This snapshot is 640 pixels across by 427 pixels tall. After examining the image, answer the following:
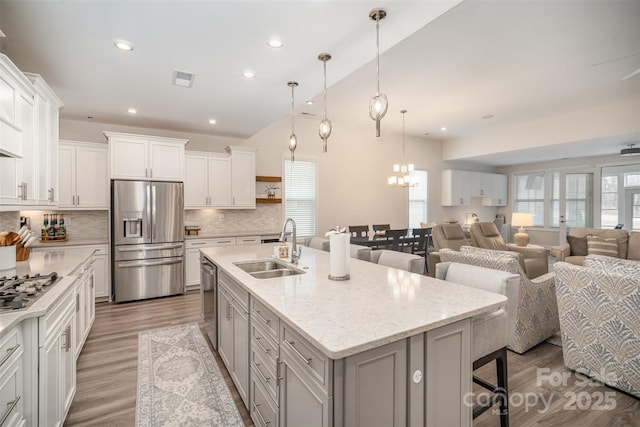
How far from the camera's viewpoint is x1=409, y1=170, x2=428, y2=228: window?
8.02 meters

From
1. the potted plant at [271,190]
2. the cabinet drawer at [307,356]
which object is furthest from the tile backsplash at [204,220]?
the cabinet drawer at [307,356]

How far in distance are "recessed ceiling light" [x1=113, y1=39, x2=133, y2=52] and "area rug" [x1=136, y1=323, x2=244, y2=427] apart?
280 cm

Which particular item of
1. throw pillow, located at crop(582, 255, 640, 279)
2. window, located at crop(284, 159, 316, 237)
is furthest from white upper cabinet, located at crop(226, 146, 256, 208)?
throw pillow, located at crop(582, 255, 640, 279)

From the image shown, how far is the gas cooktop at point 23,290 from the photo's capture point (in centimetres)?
156

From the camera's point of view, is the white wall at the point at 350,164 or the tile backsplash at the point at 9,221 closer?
the tile backsplash at the point at 9,221

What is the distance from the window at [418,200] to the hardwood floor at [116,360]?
5.57 m

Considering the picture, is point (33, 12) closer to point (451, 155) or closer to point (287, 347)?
point (287, 347)

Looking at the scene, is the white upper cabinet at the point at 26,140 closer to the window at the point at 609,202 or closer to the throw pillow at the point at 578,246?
the throw pillow at the point at 578,246

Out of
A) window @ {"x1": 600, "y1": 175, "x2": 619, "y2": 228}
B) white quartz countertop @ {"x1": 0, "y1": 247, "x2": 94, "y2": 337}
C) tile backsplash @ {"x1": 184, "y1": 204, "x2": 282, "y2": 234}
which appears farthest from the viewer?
window @ {"x1": 600, "y1": 175, "x2": 619, "y2": 228}

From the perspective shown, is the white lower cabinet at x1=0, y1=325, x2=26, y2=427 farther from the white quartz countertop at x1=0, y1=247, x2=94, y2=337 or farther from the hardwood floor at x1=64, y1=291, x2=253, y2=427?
the hardwood floor at x1=64, y1=291, x2=253, y2=427

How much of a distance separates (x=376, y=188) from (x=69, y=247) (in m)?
5.77

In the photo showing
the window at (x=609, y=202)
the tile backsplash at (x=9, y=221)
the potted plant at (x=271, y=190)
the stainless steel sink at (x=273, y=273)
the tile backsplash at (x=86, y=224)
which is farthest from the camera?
the window at (x=609, y=202)

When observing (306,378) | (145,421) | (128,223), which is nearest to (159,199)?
(128,223)

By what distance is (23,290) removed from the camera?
70.6 inches
